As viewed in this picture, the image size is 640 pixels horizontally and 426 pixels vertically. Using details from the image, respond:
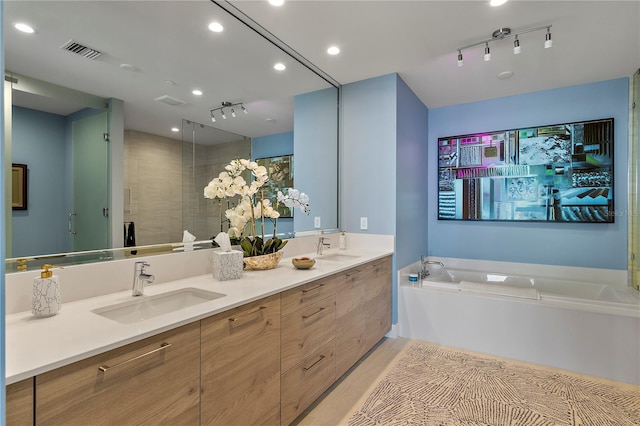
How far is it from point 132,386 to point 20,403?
0.28m

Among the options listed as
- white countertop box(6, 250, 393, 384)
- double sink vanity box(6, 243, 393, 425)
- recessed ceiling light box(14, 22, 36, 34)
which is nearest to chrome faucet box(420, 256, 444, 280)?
double sink vanity box(6, 243, 393, 425)

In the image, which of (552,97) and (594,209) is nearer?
(594,209)

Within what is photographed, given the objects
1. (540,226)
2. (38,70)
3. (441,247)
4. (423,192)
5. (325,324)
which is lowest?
(325,324)

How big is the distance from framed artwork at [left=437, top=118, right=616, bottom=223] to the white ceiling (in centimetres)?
56

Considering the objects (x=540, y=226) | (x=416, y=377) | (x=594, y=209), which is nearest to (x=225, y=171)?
(x=416, y=377)

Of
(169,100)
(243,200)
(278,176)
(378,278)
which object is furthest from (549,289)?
(169,100)

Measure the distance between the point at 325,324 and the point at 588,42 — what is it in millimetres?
2865

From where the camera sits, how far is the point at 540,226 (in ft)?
11.0

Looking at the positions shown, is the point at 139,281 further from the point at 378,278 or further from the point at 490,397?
the point at 490,397

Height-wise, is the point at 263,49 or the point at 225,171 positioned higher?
the point at 263,49

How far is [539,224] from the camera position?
3355 millimetres

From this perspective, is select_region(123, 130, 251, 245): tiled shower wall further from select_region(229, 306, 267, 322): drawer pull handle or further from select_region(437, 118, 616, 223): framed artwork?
select_region(437, 118, 616, 223): framed artwork

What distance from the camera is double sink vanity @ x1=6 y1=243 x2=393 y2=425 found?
85 centimetres

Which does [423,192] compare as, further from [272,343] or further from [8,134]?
[8,134]
